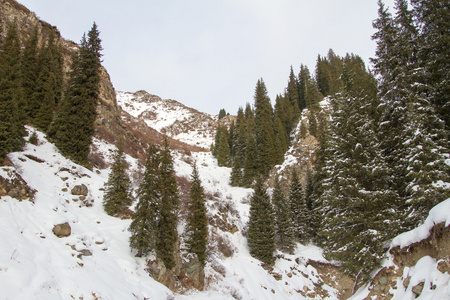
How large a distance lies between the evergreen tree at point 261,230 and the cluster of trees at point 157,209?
8.50m

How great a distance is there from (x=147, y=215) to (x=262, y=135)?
130ft

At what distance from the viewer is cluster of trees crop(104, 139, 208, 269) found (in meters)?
16.2

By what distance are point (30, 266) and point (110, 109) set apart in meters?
36.0

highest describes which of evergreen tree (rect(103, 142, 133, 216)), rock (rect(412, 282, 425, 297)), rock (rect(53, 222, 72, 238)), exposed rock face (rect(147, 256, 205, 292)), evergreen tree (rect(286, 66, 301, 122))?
evergreen tree (rect(286, 66, 301, 122))

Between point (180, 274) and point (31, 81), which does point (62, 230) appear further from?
point (31, 81)

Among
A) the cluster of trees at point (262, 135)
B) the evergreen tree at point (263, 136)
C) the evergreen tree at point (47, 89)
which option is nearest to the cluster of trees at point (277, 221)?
the cluster of trees at point (262, 135)

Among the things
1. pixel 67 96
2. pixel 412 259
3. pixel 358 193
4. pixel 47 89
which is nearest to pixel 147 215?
pixel 358 193

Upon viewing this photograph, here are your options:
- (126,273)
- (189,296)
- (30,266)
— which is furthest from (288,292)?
(30,266)

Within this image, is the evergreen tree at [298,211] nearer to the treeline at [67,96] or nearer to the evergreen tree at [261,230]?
the evergreen tree at [261,230]

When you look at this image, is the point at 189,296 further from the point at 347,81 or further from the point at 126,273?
the point at 347,81

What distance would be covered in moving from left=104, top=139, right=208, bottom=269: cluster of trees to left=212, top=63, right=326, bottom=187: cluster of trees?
20983mm

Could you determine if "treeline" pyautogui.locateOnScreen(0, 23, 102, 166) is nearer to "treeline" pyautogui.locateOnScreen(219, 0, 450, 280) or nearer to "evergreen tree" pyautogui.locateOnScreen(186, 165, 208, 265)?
"evergreen tree" pyautogui.locateOnScreen(186, 165, 208, 265)

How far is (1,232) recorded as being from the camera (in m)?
9.64

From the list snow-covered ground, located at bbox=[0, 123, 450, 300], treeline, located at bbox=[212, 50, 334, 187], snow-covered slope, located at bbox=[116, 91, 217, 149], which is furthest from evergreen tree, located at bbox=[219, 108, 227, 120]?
snow-covered ground, located at bbox=[0, 123, 450, 300]
